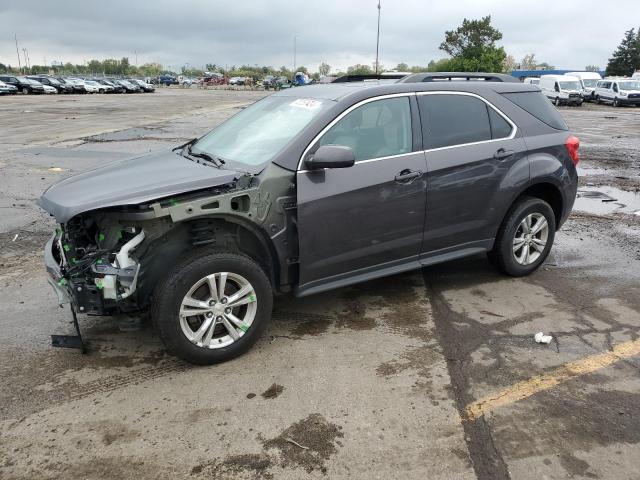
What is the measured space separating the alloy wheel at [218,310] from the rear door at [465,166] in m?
1.64

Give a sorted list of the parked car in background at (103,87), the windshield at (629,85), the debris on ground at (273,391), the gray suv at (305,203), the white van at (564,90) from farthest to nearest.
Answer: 1. the parked car in background at (103,87)
2. the windshield at (629,85)
3. the white van at (564,90)
4. the gray suv at (305,203)
5. the debris on ground at (273,391)

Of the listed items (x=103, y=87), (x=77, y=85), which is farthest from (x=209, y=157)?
(x=103, y=87)

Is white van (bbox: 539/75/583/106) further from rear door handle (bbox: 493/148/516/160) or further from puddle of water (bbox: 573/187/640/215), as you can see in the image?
rear door handle (bbox: 493/148/516/160)

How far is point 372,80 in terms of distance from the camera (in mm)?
4801

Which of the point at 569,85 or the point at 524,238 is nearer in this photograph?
the point at 524,238

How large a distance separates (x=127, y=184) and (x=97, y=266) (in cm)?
57

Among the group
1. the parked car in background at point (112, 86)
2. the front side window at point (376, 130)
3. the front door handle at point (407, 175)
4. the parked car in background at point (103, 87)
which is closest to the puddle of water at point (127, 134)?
the front side window at point (376, 130)

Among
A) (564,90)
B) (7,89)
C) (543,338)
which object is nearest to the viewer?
(543,338)

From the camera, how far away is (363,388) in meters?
3.31

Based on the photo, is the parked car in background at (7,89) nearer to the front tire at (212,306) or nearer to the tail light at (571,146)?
the front tire at (212,306)

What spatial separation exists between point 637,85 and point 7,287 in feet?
142

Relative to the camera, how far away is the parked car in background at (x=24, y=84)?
47.6m

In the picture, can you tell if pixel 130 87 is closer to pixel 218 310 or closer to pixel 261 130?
pixel 261 130

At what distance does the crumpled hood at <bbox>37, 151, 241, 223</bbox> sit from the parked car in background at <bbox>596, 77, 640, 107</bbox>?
41.3 m
